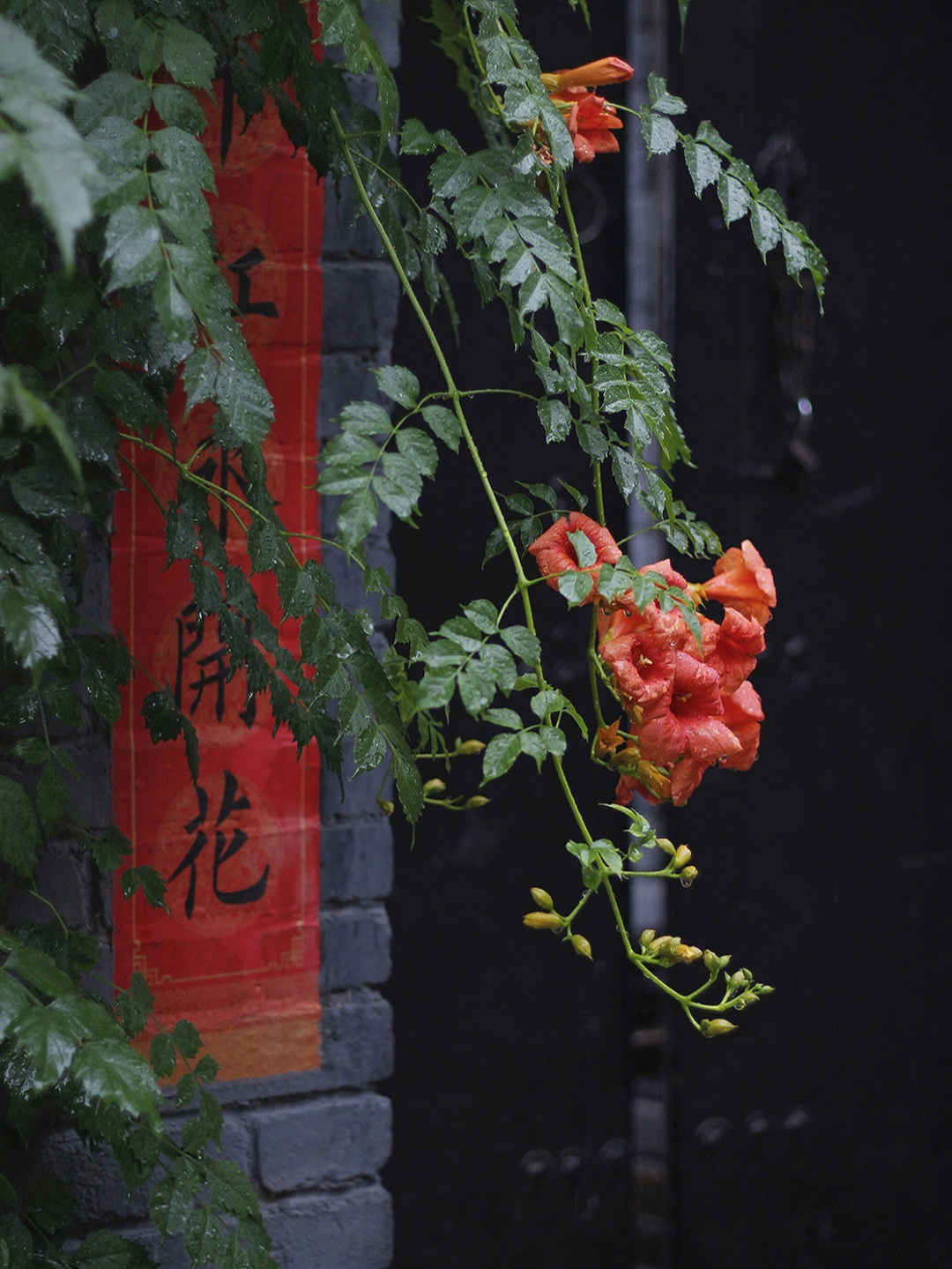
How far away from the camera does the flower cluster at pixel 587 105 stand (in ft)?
3.00

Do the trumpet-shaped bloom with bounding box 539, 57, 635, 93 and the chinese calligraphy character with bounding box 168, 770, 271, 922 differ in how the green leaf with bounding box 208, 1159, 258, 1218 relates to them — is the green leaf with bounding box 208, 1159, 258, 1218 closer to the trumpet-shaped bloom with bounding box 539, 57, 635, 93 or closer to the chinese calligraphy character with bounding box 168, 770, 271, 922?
the chinese calligraphy character with bounding box 168, 770, 271, 922

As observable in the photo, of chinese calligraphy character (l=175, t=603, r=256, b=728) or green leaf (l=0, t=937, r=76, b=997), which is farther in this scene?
chinese calligraphy character (l=175, t=603, r=256, b=728)

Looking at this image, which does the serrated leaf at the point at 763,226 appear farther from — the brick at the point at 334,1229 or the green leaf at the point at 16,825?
the brick at the point at 334,1229

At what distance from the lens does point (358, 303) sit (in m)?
1.32

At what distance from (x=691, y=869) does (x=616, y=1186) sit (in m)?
1.17

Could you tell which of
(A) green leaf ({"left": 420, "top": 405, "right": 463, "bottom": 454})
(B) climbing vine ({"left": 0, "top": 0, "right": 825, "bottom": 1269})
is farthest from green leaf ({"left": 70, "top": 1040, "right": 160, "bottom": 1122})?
(A) green leaf ({"left": 420, "top": 405, "right": 463, "bottom": 454})

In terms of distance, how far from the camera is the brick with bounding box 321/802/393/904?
1.34 metres

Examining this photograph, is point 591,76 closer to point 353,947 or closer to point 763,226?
point 763,226

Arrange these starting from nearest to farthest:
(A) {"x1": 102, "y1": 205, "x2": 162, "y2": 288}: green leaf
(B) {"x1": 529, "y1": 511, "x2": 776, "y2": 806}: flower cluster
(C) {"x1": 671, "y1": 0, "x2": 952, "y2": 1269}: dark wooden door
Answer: (A) {"x1": 102, "y1": 205, "x2": 162, "y2": 288}: green leaf → (B) {"x1": 529, "y1": 511, "x2": 776, "y2": 806}: flower cluster → (C) {"x1": 671, "y1": 0, "x2": 952, "y2": 1269}: dark wooden door

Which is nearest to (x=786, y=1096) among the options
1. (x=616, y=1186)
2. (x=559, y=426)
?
(x=616, y=1186)

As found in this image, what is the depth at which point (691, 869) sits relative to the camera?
2.90 feet

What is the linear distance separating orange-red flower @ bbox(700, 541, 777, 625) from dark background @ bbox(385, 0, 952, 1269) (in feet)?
2.62

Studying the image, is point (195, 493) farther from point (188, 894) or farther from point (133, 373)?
point (188, 894)

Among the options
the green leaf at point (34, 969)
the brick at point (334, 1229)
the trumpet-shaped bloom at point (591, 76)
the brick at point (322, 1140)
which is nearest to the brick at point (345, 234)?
the trumpet-shaped bloom at point (591, 76)
